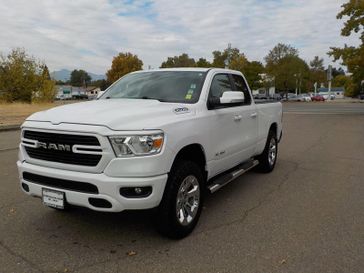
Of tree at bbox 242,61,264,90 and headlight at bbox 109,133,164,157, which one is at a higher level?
tree at bbox 242,61,264,90

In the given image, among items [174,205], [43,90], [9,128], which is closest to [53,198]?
[174,205]

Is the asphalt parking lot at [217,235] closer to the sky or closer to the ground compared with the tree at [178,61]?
closer to the ground

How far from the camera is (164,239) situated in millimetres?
4121

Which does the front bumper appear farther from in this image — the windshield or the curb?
the curb

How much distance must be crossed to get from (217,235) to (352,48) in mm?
29106

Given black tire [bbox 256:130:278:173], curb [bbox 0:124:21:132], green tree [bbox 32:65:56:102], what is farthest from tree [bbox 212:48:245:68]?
black tire [bbox 256:130:278:173]

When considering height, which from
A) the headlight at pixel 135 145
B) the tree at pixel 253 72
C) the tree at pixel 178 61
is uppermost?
the tree at pixel 178 61

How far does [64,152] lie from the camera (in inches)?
147

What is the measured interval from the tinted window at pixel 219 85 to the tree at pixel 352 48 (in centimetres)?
2578

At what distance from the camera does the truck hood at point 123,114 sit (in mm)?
3656

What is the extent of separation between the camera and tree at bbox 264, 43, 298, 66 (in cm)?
7131

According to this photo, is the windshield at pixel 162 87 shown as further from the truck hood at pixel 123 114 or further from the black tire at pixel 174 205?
the black tire at pixel 174 205

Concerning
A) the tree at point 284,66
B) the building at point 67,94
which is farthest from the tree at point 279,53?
the building at point 67,94

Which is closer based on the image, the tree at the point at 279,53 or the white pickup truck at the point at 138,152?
the white pickup truck at the point at 138,152
